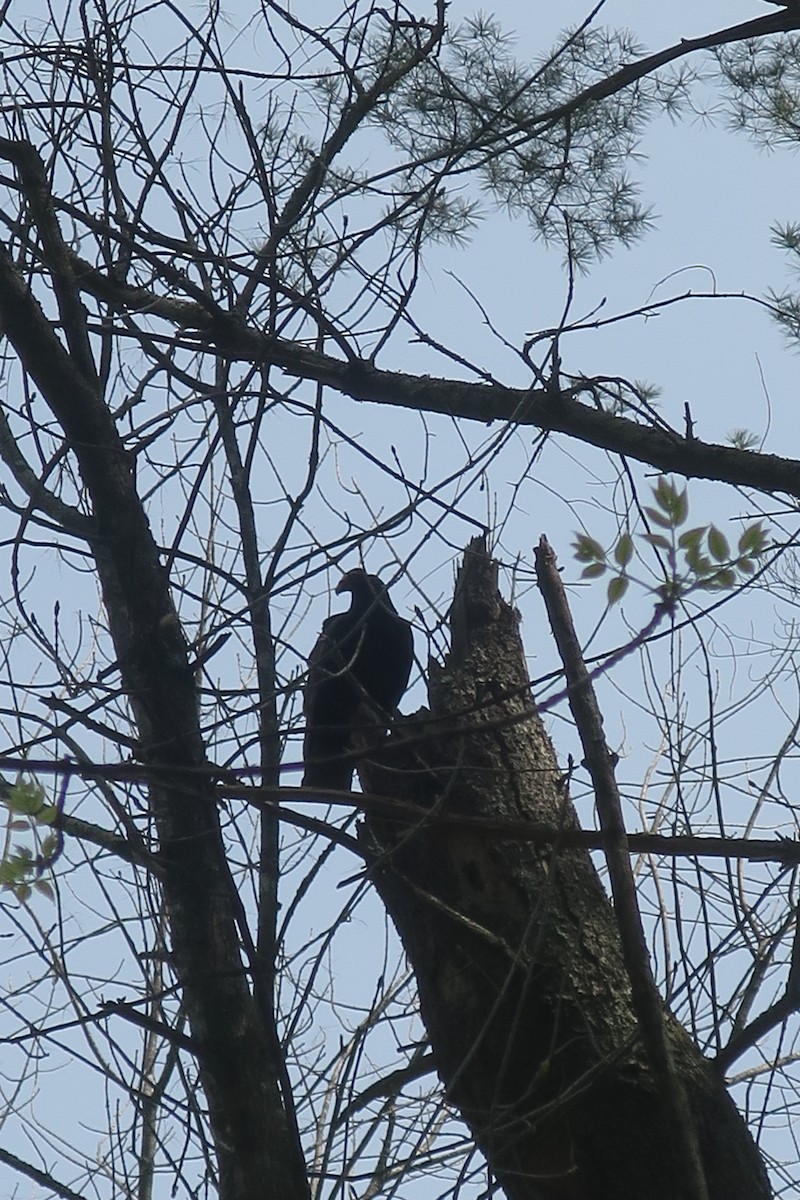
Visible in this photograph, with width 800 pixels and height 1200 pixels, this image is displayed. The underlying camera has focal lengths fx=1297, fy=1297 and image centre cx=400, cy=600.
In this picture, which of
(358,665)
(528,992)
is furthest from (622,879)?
(358,665)

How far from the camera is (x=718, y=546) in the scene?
4.68ft

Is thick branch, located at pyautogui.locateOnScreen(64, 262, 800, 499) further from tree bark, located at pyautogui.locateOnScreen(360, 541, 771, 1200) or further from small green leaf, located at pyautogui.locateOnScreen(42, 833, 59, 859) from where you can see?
small green leaf, located at pyautogui.locateOnScreen(42, 833, 59, 859)

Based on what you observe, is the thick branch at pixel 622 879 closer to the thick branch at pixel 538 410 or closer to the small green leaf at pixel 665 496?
the small green leaf at pixel 665 496

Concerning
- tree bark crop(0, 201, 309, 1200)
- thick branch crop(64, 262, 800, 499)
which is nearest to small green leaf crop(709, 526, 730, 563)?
tree bark crop(0, 201, 309, 1200)

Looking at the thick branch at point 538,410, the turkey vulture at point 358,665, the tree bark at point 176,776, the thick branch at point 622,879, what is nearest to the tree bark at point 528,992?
the thick branch at point 622,879

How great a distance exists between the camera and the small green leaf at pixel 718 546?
1424mm

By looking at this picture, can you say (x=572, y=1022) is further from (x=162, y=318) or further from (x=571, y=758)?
(x=162, y=318)

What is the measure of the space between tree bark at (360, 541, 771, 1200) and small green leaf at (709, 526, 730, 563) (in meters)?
0.60

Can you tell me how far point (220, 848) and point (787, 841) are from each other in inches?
35.9

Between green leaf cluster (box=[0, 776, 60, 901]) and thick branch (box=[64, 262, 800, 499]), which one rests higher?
thick branch (box=[64, 262, 800, 499])

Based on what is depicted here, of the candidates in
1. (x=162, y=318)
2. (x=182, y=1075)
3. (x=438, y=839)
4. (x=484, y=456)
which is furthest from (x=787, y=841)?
(x=162, y=318)

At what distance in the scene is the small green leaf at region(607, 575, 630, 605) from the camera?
4.93 ft

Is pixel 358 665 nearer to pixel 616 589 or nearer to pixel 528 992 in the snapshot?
pixel 528 992

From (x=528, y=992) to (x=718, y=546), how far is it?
3.74ft
